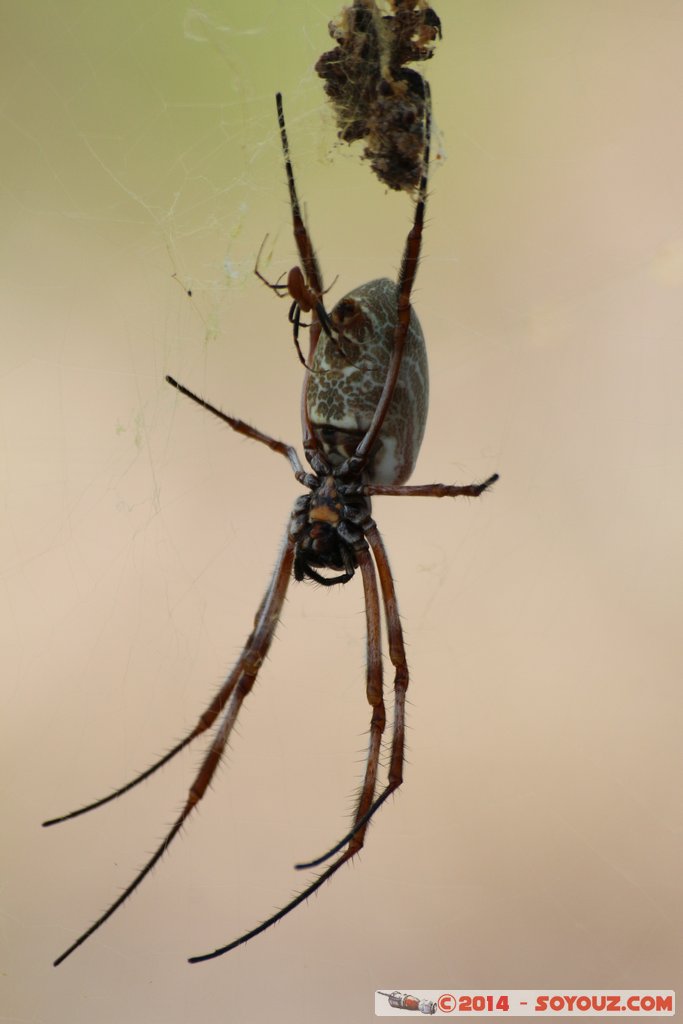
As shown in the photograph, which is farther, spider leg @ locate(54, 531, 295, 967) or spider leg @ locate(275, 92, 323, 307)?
spider leg @ locate(54, 531, 295, 967)

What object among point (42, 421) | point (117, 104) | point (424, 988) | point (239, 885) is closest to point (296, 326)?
point (42, 421)

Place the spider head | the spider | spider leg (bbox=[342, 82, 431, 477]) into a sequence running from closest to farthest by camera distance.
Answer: spider leg (bbox=[342, 82, 431, 477]) → the spider → the spider head

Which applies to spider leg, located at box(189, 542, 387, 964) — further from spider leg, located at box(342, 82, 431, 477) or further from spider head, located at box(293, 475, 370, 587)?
spider leg, located at box(342, 82, 431, 477)

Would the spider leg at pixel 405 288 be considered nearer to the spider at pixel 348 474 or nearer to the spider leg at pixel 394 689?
the spider at pixel 348 474

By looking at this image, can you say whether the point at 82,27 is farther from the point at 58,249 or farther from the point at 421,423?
the point at 421,423

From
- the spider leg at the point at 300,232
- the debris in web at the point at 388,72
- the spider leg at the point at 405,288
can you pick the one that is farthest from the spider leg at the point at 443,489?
the debris in web at the point at 388,72

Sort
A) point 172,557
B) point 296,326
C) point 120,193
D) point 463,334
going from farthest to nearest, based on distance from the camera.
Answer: point 463,334
point 120,193
point 172,557
point 296,326

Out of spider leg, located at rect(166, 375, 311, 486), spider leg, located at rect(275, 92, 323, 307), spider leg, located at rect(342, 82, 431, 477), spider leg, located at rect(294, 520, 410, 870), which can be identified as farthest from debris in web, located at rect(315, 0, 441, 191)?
spider leg, located at rect(294, 520, 410, 870)

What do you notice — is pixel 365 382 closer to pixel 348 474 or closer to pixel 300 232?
pixel 348 474
